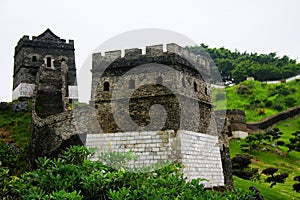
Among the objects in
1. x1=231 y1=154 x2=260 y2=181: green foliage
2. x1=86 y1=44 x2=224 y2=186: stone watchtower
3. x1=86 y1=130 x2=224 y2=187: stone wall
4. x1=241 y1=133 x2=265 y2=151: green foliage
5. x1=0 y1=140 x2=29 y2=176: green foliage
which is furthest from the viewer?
x1=241 y1=133 x2=265 y2=151: green foliage

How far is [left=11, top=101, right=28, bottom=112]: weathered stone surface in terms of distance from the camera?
27611 mm

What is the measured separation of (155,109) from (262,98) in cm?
4668

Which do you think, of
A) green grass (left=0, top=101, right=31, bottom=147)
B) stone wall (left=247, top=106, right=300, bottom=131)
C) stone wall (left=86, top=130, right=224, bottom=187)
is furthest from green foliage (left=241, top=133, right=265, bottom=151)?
stone wall (left=86, top=130, right=224, bottom=187)

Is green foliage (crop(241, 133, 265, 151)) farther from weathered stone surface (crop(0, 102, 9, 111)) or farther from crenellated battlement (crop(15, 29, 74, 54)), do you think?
weathered stone surface (crop(0, 102, 9, 111))

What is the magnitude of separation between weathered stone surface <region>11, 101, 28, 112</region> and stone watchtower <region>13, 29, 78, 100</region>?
2405 millimetres

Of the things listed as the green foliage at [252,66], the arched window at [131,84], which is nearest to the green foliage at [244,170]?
the arched window at [131,84]

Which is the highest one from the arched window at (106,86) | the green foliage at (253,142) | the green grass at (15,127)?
the arched window at (106,86)

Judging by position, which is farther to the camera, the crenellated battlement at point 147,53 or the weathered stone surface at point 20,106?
the weathered stone surface at point 20,106

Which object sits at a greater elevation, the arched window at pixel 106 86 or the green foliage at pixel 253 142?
the arched window at pixel 106 86

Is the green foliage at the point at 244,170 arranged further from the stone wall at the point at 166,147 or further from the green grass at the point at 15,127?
the green grass at the point at 15,127

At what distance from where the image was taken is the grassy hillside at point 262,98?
5390 centimetres

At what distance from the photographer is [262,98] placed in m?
58.3

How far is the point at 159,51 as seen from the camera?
51.0 ft

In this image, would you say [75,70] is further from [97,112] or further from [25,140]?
[97,112]
